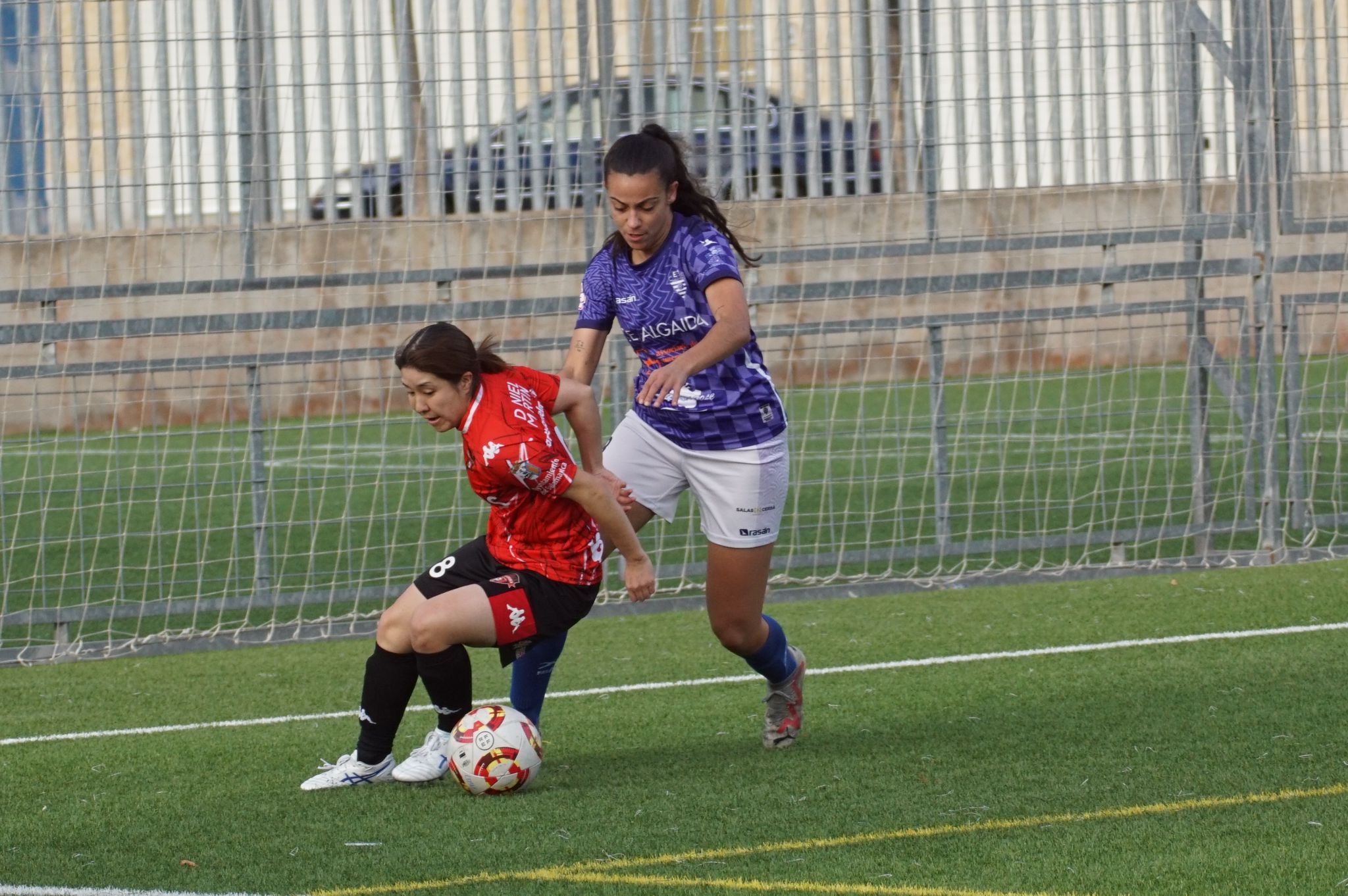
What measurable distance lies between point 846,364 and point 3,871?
33.6 ft

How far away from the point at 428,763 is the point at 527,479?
94 centimetres

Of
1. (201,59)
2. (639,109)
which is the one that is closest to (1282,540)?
(639,109)

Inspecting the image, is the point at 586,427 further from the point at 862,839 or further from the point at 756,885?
the point at 756,885

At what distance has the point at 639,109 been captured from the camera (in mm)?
8453

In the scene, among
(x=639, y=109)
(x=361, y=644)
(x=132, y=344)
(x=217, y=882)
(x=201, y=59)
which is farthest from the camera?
(x=132, y=344)

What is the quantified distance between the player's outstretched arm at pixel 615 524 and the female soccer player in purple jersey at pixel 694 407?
0.35m

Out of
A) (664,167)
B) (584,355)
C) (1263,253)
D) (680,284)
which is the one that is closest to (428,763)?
(584,355)

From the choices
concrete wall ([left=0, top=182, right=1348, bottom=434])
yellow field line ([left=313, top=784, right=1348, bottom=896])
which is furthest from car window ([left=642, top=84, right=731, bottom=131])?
yellow field line ([left=313, top=784, right=1348, bottom=896])

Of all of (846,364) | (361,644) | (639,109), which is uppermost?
(639,109)

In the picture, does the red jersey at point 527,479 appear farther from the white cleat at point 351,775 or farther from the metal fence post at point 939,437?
the metal fence post at point 939,437

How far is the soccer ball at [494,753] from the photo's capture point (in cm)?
490

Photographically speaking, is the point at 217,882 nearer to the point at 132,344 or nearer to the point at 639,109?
the point at 639,109

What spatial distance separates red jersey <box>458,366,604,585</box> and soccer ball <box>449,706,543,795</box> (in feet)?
1.40

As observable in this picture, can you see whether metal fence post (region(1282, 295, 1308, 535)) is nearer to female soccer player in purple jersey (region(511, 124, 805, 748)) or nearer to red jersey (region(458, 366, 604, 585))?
female soccer player in purple jersey (region(511, 124, 805, 748))
